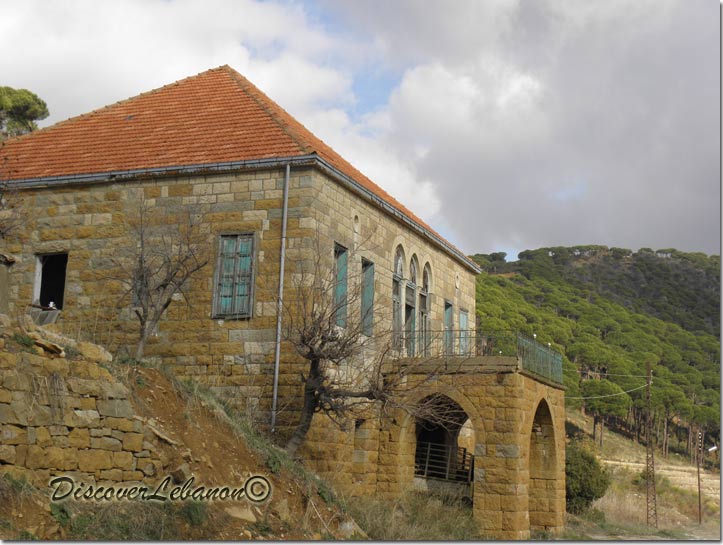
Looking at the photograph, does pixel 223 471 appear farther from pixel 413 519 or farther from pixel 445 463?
pixel 445 463

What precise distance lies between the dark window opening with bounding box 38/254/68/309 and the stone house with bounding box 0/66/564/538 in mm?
47

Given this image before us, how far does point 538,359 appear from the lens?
64.6ft

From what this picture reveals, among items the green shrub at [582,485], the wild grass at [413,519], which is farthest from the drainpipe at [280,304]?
the green shrub at [582,485]

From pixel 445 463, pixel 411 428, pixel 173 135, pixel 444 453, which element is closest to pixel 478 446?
pixel 411 428

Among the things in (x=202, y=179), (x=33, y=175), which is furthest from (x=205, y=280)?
(x=33, y=175)

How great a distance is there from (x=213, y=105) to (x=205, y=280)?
4.77 m

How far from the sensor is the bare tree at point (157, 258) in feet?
55.2

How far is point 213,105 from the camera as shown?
20094 mm

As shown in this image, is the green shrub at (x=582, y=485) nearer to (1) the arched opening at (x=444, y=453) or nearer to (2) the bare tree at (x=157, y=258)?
(1) the arched opening at (x=444, y=453)

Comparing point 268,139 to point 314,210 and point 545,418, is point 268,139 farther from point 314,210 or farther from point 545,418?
point 545,418

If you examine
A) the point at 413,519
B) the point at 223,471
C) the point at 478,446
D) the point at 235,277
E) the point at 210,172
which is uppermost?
the point at 210,172

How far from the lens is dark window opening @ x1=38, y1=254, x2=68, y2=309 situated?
63.4 feet

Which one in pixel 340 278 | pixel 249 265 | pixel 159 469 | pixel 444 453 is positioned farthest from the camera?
pixel 444 453

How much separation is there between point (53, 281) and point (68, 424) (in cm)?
945
